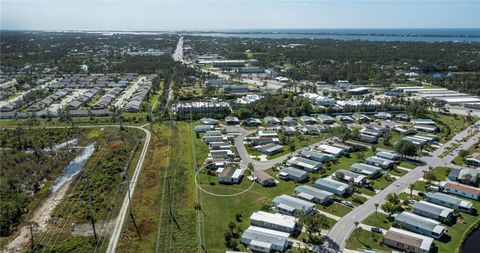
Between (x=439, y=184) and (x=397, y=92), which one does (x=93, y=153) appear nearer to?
(x=439, y=184)

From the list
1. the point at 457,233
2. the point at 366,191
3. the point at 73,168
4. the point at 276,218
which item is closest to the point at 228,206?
the point at 276,218

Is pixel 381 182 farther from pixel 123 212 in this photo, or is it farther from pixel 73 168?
pixel 73 168

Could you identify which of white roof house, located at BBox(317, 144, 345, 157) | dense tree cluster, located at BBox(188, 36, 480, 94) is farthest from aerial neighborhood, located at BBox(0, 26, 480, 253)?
dense tree cluster, located at BBox(188, 36, 480, 94)

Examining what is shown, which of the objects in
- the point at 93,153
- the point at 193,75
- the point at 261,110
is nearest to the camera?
the point at 93,153

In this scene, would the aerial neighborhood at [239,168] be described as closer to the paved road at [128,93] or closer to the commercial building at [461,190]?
the commercial building at [461,190]

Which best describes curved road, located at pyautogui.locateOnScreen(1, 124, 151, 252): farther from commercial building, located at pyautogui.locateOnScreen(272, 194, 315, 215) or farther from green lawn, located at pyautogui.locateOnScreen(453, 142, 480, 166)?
green lawn, located at pyautogui.locateOnScreen(453, 142, 480, 166)

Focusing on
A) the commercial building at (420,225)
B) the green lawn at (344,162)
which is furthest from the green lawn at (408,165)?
the commercial building at (420,225)

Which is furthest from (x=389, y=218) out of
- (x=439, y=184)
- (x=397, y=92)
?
(x=397, y=92)
